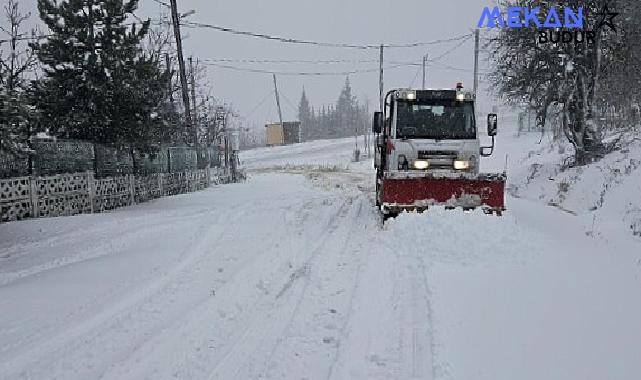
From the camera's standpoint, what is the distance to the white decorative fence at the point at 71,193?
1055cm

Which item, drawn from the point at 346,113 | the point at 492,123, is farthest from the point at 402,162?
the point at 346,113

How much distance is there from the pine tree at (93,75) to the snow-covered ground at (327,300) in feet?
13.3

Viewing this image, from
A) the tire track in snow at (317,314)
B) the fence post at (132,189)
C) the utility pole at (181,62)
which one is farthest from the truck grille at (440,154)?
the utility pole at (181,62)

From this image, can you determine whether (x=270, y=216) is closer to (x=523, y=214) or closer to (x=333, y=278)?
(x=333, y=278)

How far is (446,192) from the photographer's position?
28.9 ft

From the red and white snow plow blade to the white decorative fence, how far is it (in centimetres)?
855

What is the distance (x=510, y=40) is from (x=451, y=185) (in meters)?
9.27

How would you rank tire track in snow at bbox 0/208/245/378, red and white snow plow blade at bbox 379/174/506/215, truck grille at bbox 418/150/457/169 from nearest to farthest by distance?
1. tire track in snow at bbox 0/208/245/378
2. red and white snow plow blade at bbox 379/174/506/215
3. truck grille at bbox 418/150/457/169

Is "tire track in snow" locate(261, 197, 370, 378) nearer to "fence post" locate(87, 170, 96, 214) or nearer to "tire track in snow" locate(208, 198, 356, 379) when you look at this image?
"tire track in snow" locate(208, 198, 356, 379)

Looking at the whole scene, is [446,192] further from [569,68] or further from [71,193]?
[71,193]

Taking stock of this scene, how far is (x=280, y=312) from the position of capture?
4.72 metres

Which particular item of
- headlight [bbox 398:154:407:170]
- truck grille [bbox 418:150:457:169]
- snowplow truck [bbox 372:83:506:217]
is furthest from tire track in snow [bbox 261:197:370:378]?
truck grille [bbox 418:150:457:169]

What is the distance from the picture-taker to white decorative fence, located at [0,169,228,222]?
1055 cm

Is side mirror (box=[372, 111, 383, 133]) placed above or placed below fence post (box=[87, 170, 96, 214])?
above
